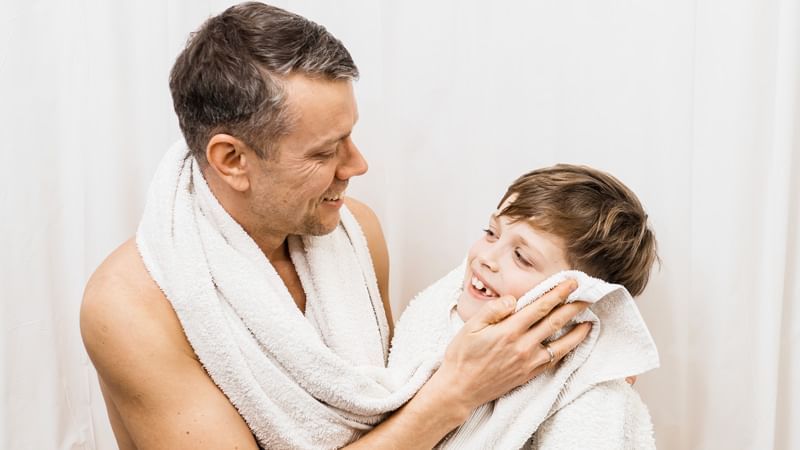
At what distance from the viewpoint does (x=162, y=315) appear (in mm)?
1406

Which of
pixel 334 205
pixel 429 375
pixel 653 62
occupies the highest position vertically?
pixel 653 62

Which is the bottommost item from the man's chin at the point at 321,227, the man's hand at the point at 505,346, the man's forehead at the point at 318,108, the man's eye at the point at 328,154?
the man's hand at the point at 505,346

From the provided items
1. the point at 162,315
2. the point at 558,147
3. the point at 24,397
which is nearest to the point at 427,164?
the point at 558,147

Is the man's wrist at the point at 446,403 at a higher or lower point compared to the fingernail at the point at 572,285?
lower

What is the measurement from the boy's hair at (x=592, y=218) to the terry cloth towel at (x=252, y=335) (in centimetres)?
32

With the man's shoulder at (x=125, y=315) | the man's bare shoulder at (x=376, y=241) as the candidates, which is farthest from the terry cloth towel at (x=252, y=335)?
the man's bare shoulder at (x=376, y=241)

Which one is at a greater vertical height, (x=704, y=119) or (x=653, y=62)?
(x=653, y=62)

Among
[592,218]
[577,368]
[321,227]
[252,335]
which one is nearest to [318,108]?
[321,227]

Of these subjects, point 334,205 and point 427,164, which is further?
point 427,164

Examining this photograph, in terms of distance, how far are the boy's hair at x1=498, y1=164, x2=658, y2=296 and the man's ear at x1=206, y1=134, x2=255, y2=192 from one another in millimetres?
451

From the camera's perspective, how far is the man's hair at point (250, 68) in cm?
140

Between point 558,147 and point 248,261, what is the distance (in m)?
0.64

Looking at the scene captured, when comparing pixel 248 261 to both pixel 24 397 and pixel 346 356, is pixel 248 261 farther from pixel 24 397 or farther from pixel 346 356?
pixel 24 397

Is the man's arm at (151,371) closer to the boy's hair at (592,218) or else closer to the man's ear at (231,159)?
the man's ear at (231,159)
